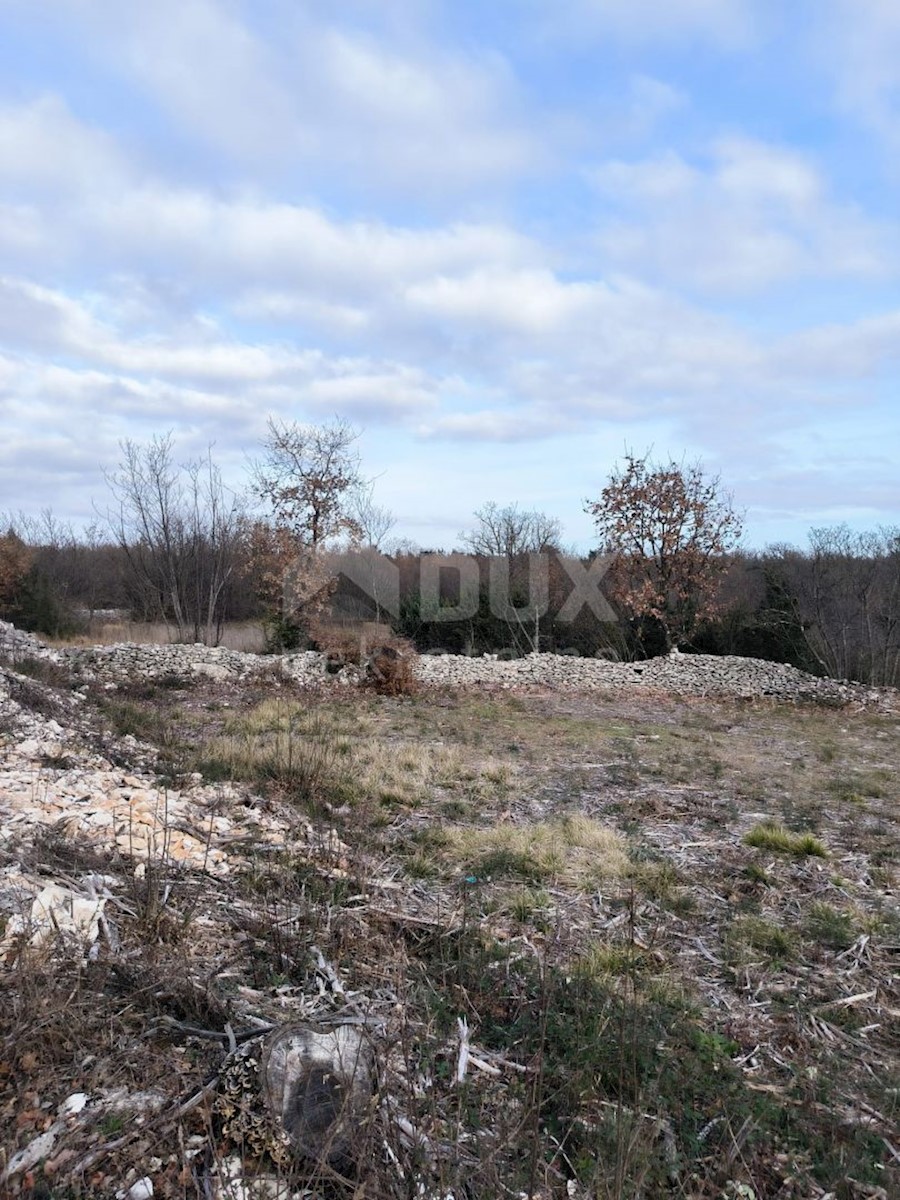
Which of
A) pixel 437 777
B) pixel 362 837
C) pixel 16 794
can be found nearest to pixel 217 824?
pixel 362 837

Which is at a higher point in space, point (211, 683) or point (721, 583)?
point (721, 583)

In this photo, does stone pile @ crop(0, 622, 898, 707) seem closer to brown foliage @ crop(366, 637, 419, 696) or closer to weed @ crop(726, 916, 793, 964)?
brown foliage @ crop(366, 637, 419, 696)

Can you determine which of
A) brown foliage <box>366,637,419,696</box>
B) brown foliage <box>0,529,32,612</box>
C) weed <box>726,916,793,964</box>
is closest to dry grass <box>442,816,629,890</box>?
weed <box>726,916,793,964</box>

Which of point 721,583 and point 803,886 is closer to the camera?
point 803,886

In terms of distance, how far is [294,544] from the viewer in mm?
15672

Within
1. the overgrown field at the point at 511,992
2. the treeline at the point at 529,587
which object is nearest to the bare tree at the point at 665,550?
the treeline at the point at 529,587

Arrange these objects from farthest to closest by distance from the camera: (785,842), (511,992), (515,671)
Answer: (515,671) → (785,842) → (511,992)

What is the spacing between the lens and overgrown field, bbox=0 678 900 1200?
2121mm

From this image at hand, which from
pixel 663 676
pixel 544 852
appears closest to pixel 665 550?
pixel 663 676

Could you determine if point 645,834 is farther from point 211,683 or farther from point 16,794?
point 211,683

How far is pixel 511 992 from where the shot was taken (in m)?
3.03

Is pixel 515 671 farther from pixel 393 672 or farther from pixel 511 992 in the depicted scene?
pixel 511 992

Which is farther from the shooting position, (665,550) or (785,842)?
(665,550)

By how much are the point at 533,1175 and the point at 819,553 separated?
507 inches
